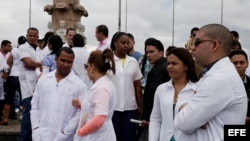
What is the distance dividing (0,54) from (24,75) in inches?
75.0

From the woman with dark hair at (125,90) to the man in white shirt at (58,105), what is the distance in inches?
42.0

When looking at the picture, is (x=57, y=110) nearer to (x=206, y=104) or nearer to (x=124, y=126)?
(x=124, y=126)

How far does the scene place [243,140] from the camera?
8.11 ft

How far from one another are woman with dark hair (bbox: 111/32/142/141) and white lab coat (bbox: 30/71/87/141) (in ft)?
3.50

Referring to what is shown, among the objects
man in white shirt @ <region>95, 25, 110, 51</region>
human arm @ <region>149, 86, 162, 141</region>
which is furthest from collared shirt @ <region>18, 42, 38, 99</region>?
human arm @ <region>149, 86, 162, 141</region>

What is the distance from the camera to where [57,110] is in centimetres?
399

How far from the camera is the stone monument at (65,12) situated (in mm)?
10734

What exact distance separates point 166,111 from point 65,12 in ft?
26.2

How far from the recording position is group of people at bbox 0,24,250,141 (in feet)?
7.79

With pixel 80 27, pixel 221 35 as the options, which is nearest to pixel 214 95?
pixel 221 35

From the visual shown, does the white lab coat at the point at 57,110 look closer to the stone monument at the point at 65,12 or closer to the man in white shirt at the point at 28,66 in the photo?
the man in white shirt at the point at 28,66

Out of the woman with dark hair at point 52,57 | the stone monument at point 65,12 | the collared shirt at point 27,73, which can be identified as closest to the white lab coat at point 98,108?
the woman with dark hair at point 52,57

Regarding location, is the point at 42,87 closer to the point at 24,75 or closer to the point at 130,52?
the point at 24,75

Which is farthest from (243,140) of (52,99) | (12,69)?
(12,69)
